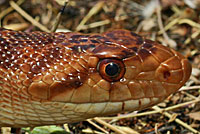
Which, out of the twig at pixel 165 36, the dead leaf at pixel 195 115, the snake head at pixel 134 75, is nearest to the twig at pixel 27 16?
the twig at pixel 165 36

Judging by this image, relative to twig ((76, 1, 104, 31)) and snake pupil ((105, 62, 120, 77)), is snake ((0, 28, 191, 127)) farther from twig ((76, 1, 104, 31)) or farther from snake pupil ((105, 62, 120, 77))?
twig ((76, 1, 104, 31))

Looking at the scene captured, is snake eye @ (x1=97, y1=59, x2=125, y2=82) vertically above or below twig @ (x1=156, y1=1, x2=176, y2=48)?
below

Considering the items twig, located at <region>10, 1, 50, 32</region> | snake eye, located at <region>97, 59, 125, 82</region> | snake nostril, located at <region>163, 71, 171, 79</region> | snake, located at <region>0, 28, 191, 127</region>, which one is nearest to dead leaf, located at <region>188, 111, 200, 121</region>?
snake, located at <region>0, 28, 191, 127</region>

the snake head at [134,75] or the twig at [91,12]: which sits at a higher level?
the twig at [91,12]

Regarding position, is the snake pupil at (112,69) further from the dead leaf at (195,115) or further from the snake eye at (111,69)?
the dead leaf at (195,115)

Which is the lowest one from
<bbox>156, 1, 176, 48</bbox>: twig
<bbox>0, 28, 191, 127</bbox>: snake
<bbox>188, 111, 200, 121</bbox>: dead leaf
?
<bbox>188, 111, 200, 121</bbox>: dead leaf

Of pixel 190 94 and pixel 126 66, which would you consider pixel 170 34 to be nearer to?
pixel 190 94

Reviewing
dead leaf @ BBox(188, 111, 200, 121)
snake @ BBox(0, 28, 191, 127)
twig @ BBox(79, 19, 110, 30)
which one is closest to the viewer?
snake @ BBox(0, 28, 191, 127)

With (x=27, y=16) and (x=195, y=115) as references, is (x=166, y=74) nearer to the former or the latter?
(x=195, y=115)

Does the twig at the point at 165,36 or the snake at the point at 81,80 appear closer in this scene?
the snake at the point at 81,80

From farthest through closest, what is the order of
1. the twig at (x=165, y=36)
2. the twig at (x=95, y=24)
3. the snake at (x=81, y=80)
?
the twig at (x=95, y=24)
the twig at (x=165, y=36)
the snake at (x=81, y=80)

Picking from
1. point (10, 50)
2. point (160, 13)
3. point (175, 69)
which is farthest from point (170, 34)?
point (10, 50)
